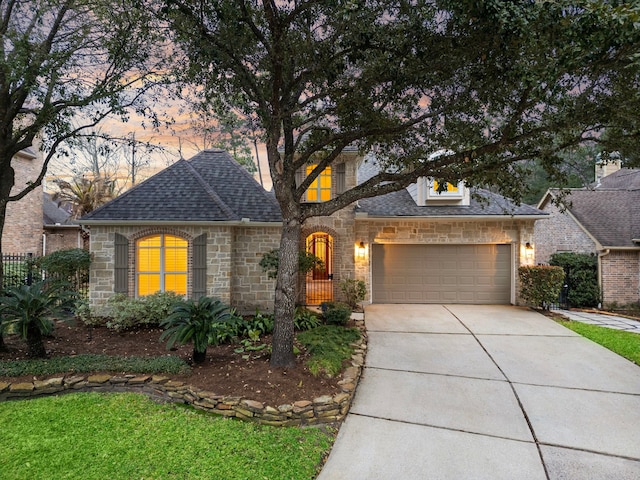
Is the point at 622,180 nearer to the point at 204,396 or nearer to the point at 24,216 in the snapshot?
the point at 204,396

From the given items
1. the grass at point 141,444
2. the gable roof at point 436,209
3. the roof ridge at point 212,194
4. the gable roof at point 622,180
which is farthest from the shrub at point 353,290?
the gable roof at point 622,180

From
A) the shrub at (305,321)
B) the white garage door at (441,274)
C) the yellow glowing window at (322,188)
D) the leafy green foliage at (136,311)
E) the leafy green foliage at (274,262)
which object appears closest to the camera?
the leafy green foliage at (136,311)

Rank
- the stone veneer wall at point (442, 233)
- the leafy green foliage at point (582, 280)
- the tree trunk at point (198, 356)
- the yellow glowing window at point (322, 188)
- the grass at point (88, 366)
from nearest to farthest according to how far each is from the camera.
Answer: the grass at point (88, 366) → the tree trunk at point (198, 356) → the yellow glowing window at point (322, 188) → the stone veneer wall at point (442, 233) → the leafy green foliage at point (582, 280)

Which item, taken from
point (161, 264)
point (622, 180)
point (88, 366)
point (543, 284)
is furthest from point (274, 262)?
point (622, 180)

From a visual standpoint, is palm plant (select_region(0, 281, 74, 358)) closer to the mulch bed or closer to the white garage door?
the mulch bed

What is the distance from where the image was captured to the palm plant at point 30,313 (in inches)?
217

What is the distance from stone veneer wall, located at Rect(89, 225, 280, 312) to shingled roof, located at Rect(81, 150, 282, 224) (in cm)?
38

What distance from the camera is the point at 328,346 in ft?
21.7

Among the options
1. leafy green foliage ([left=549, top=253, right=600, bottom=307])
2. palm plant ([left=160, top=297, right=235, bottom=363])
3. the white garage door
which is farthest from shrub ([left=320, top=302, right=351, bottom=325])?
leafy green foliage ([left=549, top=253, right=600, bottom=307])

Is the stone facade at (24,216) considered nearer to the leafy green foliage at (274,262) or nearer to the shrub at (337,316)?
the leafy green foliage at (274,262)

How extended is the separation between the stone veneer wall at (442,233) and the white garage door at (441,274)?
0.28 m

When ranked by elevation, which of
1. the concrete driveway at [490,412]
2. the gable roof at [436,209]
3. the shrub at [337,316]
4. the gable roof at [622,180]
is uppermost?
the gable roof at [622,180]

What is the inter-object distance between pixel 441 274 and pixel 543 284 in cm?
305

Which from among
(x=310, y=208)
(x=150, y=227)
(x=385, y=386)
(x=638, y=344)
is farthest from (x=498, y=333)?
(x=150, y=227)
